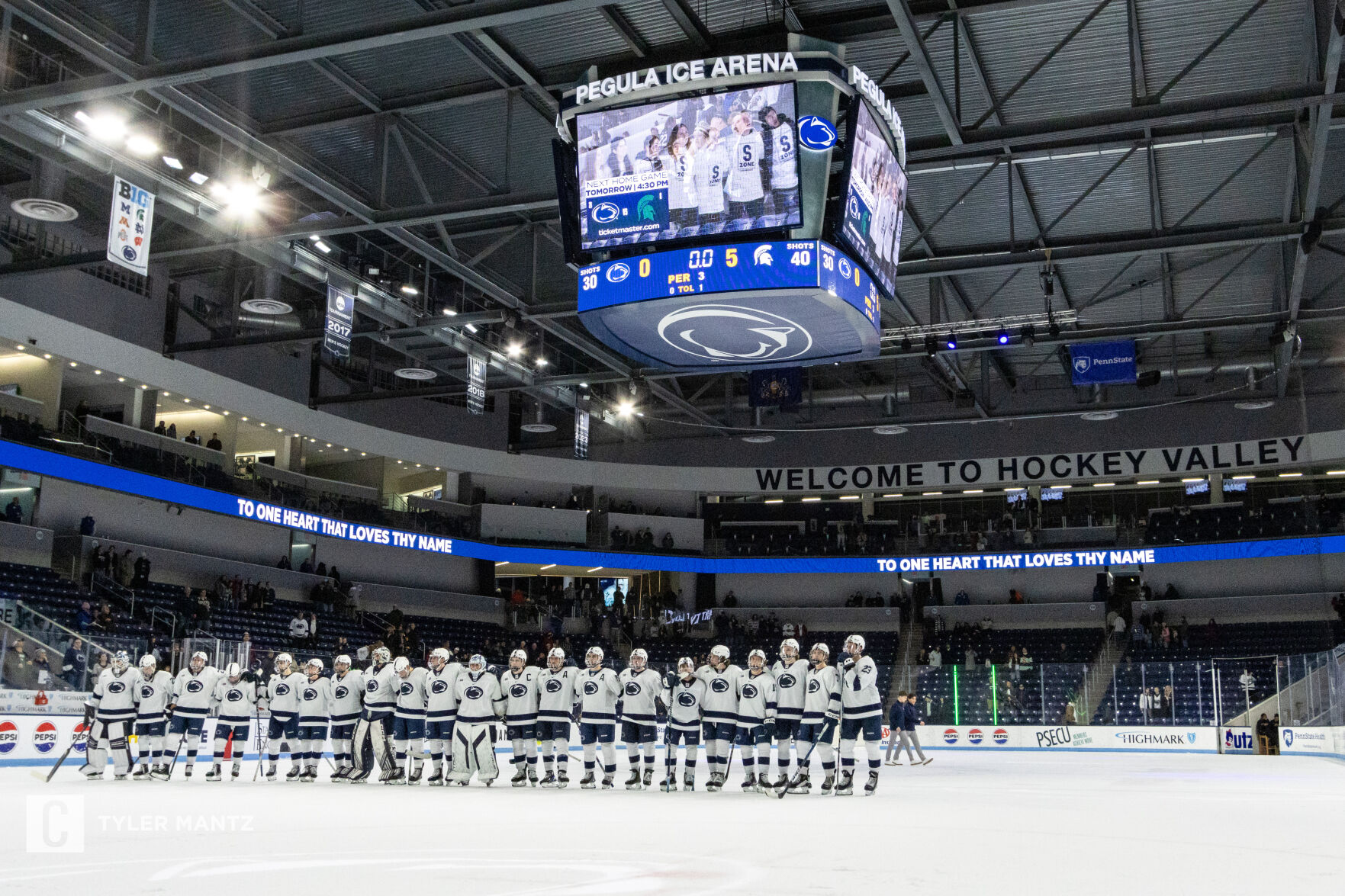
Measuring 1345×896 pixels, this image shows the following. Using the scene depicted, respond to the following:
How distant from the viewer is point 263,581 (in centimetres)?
3616

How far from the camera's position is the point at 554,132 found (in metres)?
20.3

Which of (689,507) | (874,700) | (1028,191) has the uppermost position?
(1028,191)

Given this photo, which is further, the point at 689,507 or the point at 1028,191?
the point at 689,507

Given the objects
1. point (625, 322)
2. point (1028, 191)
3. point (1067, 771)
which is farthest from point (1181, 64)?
point (1067, 771)

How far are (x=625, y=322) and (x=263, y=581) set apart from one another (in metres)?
24.5

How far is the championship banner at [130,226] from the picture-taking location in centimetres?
1708

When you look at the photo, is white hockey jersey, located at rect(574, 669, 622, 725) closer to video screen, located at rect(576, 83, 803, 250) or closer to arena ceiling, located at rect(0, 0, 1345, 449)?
video screen, located at rect(576, 83, 803, 250)

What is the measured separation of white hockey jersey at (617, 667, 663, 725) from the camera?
1435cm

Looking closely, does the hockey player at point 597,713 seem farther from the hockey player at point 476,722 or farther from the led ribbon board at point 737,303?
the led ribbon board at point 737,303

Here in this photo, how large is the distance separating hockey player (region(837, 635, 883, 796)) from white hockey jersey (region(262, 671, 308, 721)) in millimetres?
7115

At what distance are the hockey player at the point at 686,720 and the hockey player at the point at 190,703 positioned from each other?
20.5 feet

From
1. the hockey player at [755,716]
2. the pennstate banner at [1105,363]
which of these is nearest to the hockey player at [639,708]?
the hockey player at [755,716]

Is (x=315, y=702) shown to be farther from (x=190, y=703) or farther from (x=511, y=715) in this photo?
(x=511, y=715)

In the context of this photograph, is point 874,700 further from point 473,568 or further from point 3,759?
point 473,568
